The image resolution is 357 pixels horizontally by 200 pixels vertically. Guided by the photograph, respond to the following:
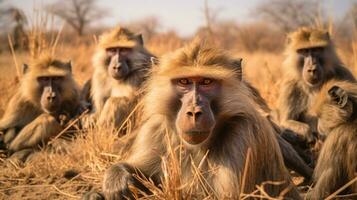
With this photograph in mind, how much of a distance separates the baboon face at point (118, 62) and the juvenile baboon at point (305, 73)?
2059 mm

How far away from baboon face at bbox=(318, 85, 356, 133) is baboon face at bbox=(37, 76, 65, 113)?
3459mm

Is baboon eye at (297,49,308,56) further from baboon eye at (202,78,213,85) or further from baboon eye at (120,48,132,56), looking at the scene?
baboon eye at (202,78,213,85)

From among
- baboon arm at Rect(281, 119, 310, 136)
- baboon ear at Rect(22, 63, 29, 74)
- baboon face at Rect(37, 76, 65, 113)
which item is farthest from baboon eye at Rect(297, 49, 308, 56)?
baboon ear at Rect(22, 63, 29, 74)

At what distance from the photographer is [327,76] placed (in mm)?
6340

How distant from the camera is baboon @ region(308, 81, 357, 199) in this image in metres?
3.97

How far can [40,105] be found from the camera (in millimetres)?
6719

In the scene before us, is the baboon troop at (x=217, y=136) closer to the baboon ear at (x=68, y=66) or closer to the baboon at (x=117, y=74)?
the baboon at (x=117, y=74)

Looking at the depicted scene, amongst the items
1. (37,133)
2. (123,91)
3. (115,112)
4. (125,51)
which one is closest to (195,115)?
(115,112)

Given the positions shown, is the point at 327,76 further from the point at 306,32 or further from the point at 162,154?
the point at 162,154

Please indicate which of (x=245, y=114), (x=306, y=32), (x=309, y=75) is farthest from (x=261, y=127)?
(x=306, y=32)

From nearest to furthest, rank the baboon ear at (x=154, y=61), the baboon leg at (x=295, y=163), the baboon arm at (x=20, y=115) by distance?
the baboon ear at (x=154, y=61) < the baboon leg at (x=295, y=163) < the baboon arm at (x=20, y=115)

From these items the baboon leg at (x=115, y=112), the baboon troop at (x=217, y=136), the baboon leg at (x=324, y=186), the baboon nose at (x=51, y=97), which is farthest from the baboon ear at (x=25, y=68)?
the baboon leg at (x=324, y=186)

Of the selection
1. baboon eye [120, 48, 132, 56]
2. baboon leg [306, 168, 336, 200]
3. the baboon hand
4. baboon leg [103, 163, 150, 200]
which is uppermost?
baboon eye [120, 48, 132, 56]

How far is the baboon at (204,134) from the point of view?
3.15m
